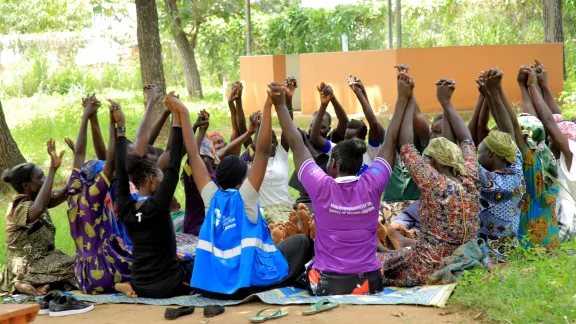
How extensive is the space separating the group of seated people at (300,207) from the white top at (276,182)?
509mm

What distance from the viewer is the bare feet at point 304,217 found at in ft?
19.2

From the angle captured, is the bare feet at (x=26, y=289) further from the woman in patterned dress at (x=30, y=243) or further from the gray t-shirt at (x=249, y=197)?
the gray t-shirt at (x=249, y=197)

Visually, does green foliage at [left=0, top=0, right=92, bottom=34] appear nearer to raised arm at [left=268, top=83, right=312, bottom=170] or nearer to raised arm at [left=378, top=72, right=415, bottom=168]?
raised arm at [left=268, top=83, right=312, bottom=170]

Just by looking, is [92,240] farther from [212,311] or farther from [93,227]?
[212,311]

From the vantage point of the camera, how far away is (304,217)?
5891mm

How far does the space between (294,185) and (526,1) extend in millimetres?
18589

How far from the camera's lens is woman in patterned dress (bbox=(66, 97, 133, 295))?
5.46 m

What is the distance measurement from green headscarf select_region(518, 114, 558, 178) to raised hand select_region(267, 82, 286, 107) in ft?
Answer: 7.07

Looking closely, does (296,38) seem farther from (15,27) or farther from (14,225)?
(14,225)

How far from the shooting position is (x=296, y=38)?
24.0 m

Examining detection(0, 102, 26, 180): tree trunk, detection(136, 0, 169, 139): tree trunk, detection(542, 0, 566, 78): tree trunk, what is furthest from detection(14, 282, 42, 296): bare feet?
detection(542, 0, 566, 78): tree trunk

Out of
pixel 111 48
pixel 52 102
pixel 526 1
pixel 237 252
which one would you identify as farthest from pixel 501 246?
pixel 111 48

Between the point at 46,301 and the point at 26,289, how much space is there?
465 mm

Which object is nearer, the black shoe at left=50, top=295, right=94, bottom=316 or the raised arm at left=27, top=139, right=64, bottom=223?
the black shoe at left=50, top=295, right=94, bottom=316
